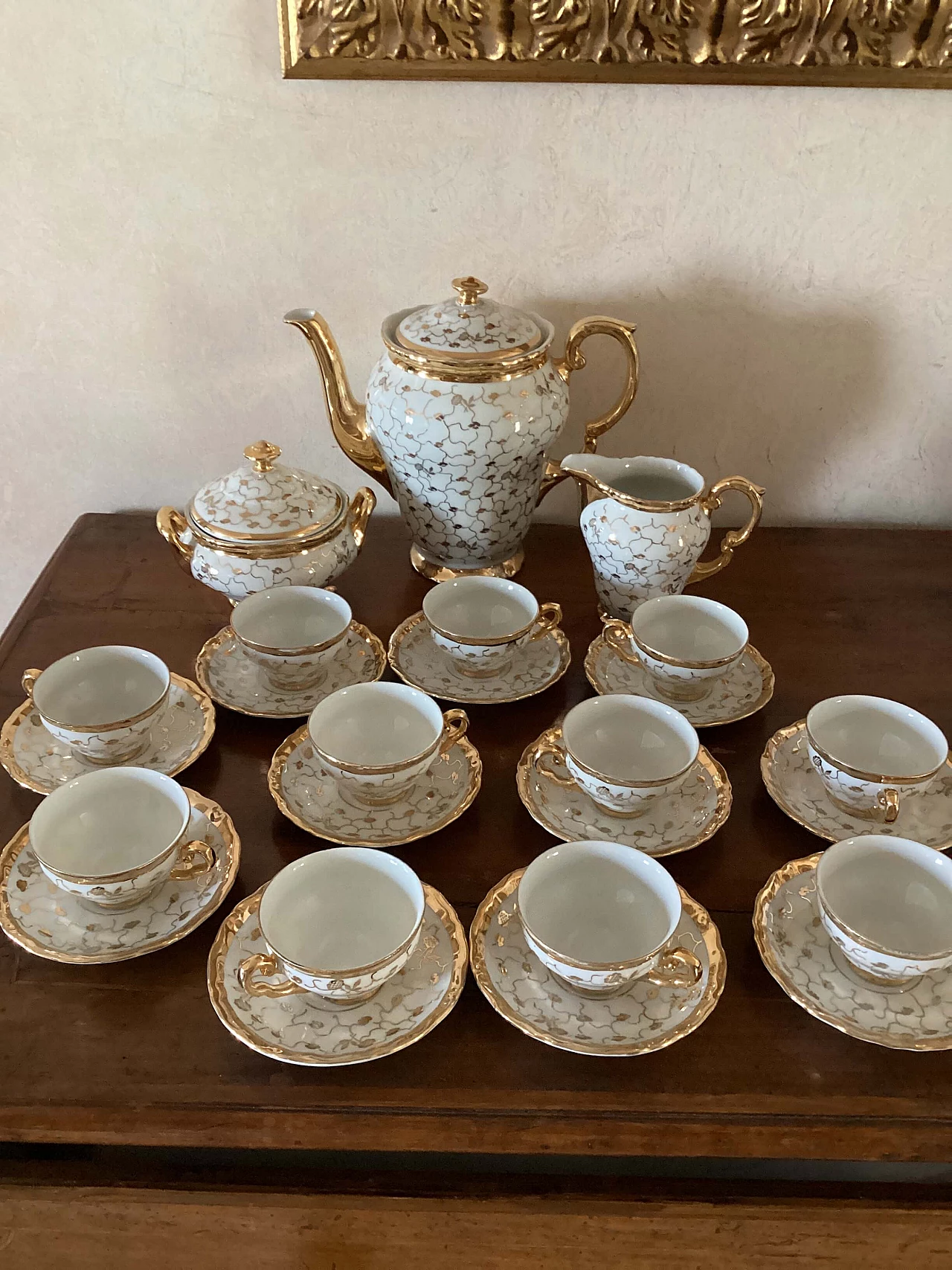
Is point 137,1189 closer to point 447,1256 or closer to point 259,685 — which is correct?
point 447,1256

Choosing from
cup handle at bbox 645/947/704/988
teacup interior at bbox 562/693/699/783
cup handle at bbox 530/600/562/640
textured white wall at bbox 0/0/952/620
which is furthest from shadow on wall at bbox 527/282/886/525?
cup handle at bbox 645/947/704/988

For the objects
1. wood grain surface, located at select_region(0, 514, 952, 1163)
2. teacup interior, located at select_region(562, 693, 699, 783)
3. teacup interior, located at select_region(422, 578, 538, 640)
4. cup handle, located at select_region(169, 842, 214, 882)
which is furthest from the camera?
teacup interior, located at select_region(422, 578, 538, 640)

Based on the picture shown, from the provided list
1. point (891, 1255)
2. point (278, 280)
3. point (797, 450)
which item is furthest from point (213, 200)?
point (891, 1255)

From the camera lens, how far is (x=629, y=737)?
2.42 feet

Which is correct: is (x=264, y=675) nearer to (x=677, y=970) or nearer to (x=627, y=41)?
(x=677, y=970)

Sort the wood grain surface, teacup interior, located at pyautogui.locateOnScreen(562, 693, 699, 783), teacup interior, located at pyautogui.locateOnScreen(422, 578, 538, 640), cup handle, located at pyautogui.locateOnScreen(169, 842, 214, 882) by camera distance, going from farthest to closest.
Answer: teacup interior, located at pyautogui.locateOnScreen(422, 578, 538, 640), teacup interior, located at pyautogui.locateOnScreen(562, 693, 699, 783), cup handle, located at pyautogui.locateOnScreen(169, 842, 214, 882), the wood grain surface

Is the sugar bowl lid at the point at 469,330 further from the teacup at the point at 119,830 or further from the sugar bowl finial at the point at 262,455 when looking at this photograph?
the teacup at the point at 119,830

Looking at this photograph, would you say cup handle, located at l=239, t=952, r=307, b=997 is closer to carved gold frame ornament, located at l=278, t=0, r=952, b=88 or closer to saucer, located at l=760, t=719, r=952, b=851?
saucer, located at l=760, t=719, r=952, b=851

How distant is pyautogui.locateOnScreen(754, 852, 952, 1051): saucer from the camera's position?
1.78 feet

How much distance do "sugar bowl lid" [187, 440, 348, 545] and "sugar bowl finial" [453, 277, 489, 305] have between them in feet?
0.66

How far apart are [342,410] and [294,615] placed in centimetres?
19

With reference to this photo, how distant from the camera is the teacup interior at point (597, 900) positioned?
604 mm

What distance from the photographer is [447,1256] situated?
60 centimetres

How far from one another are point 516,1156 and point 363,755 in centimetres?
34
